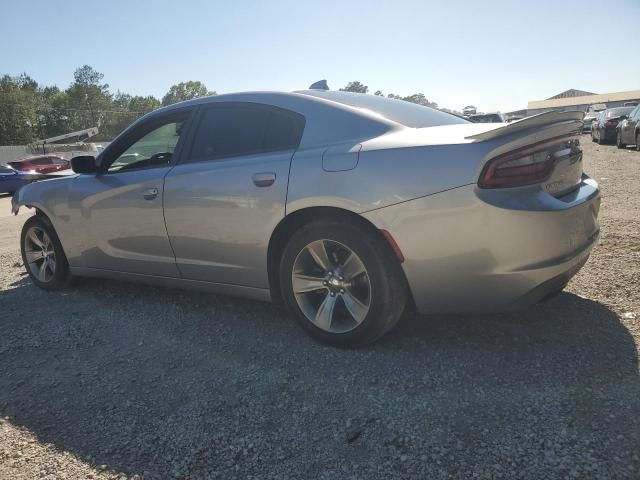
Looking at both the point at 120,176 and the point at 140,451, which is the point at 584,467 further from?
the point at 120,176

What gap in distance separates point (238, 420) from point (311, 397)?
1.26 feet

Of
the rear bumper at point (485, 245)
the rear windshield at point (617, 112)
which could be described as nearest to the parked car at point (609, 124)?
the rear windshield at point (617, 112)

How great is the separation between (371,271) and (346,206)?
0.38m

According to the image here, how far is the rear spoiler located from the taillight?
11cm

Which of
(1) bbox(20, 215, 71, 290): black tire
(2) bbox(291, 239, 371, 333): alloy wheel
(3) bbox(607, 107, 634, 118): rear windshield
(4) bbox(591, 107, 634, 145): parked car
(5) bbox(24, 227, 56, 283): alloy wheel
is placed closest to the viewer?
(2) bbox(291, 239, 371, 333): alloy wheel

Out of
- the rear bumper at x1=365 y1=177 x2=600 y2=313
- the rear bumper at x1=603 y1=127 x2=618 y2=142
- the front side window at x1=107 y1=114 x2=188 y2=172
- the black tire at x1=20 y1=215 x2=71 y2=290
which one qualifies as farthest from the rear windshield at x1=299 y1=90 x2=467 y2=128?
the rear bumper at x1=603 y1=127 x2=618 y2=142

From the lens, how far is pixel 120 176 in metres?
3.90

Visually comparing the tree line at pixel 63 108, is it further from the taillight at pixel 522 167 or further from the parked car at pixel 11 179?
the taillight at pixel 522 167

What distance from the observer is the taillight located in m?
2.44

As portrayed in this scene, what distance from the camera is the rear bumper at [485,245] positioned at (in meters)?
2.45

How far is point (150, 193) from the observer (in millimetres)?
3629

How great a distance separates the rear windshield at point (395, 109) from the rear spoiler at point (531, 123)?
620 mm

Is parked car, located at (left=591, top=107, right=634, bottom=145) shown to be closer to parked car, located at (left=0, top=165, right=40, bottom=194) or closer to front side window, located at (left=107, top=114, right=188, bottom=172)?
front side window, located at (left=107, top=114, right=188, bottom=172)

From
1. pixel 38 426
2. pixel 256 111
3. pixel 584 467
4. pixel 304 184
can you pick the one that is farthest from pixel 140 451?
pixel 256 111
